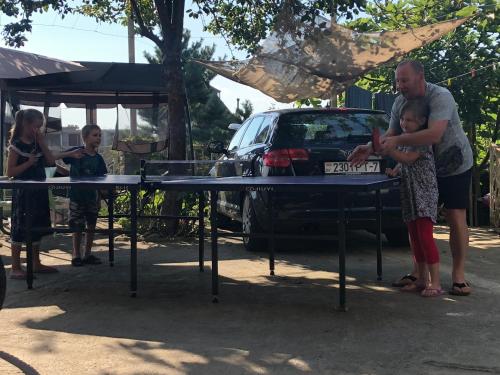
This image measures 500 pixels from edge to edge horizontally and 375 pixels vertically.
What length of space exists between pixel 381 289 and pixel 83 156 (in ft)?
10.7

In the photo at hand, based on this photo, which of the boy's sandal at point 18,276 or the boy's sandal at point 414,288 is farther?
the boy's sandal at point 18,276

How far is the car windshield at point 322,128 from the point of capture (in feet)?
19.9

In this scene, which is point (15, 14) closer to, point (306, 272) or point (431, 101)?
point (306, 272)

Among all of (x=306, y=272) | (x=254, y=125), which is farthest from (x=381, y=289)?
(x=254, y=125)

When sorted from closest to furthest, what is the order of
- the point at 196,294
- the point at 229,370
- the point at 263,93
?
the point at 229,370
the point at 196,294
the point at 263,93

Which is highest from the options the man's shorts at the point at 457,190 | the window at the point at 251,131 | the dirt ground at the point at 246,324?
the window at the point at 251,131

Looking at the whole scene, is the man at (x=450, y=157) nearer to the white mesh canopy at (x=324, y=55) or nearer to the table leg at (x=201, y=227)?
the table leg at (x=201, y=227)

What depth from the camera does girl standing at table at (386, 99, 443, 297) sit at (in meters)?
4.39

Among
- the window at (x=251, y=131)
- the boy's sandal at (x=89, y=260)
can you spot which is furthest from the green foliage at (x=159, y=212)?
the boy's sandal at (x=89, y=260)

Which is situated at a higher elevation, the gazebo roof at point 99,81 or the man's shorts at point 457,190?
the gazebo roof at point 99,81

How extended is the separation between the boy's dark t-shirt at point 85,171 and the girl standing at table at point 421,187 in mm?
3236

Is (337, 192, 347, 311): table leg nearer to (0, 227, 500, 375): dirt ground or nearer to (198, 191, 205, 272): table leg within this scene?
(0, 227, 500, 375): dirt ground

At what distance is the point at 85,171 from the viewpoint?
6.03 metres

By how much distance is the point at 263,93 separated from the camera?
1032 centimetres
